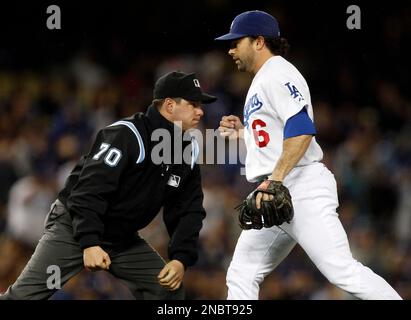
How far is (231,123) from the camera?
485 centimetres

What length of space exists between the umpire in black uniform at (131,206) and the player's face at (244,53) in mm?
312

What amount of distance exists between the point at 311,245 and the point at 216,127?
459 centimetres

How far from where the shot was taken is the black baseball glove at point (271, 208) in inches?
160

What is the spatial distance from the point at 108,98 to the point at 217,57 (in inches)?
54.5

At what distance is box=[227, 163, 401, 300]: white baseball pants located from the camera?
4.00m

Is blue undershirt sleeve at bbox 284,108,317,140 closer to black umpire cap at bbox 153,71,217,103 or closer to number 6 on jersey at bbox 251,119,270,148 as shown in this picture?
number 6 on jersey at bbox 251,119,270,148

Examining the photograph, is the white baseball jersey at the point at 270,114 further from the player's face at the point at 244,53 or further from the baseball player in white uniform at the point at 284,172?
the player's face at the point at 244,53

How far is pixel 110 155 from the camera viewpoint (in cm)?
438

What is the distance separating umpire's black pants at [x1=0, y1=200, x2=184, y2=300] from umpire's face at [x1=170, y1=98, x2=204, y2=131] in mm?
696

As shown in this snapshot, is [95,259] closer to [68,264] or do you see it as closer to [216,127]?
[68,264]

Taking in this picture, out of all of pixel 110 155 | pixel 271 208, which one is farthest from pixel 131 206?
pixel 271 208

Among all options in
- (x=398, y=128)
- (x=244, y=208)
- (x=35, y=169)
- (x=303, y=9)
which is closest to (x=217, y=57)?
(x=303, y=9)

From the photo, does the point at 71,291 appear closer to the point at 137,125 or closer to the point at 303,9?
the point at 137,125

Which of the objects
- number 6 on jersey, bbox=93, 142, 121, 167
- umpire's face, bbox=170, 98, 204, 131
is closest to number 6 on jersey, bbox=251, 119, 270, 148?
umpire's face, bbox=170, 98, 204, 131
